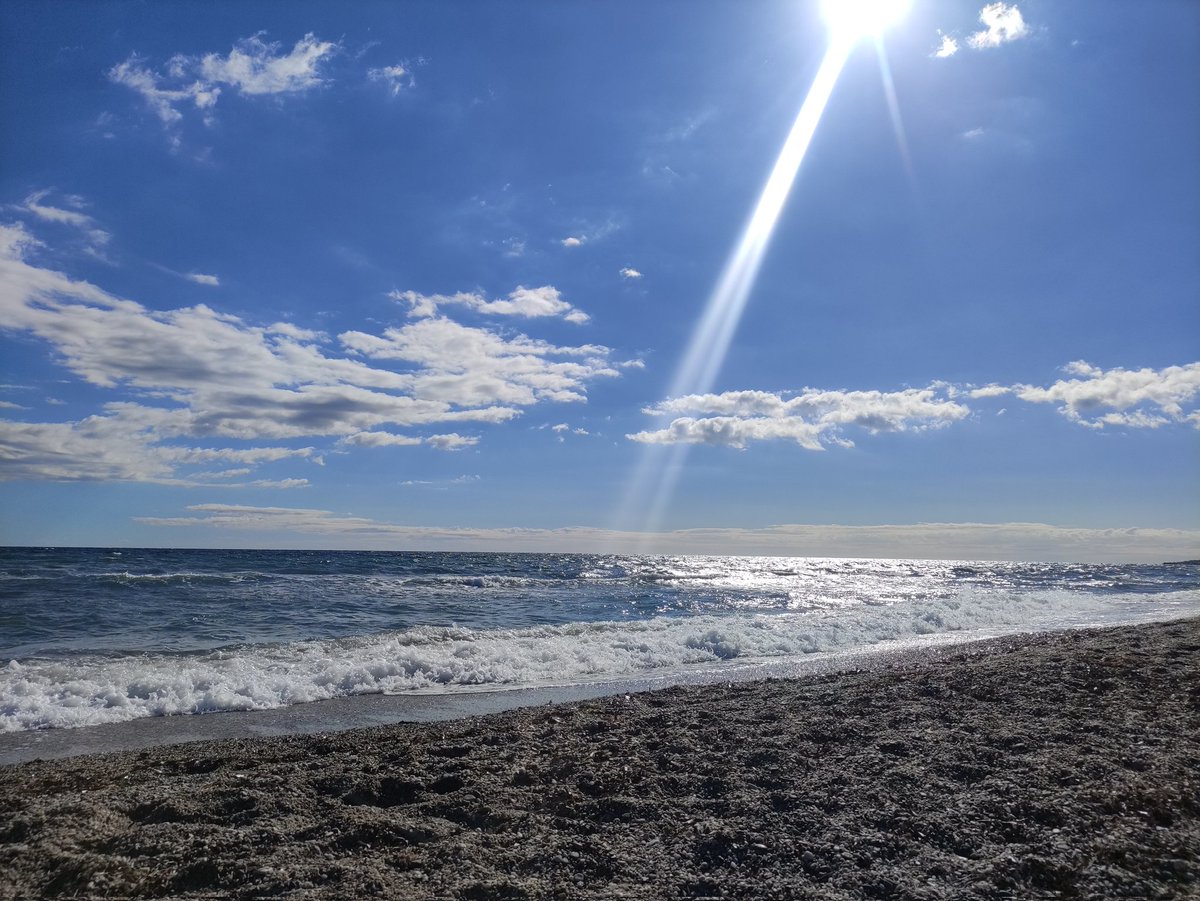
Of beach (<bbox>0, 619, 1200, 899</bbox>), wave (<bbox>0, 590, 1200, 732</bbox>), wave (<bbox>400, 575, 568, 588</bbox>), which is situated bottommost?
wave (<bbox>400, 575, 568, 588</bbox>)

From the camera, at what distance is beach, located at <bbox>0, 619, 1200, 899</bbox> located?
3701mm

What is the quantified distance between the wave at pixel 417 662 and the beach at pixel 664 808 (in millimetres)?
2862

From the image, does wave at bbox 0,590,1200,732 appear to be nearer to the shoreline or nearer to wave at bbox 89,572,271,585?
the shoreline

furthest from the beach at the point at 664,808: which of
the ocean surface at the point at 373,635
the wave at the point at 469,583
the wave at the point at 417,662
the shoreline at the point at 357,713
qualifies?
the wave at the point at 469,583

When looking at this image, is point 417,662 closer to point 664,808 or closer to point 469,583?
point 664,808

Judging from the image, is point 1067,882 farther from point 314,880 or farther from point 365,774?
point 365,774

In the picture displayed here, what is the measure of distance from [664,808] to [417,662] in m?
8.33

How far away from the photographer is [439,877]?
12.4ft

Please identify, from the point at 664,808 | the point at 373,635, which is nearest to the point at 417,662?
the point at 373,635

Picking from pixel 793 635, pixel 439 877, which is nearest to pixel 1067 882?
pixel 439 877

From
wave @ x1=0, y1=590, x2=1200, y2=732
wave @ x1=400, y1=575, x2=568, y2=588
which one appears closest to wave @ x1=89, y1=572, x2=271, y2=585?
wave @ x1=400, y1=575, x2=568, y2=588

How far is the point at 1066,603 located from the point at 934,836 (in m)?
29.3

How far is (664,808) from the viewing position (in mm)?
4629

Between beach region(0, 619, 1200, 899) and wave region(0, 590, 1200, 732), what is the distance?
9.39ft
